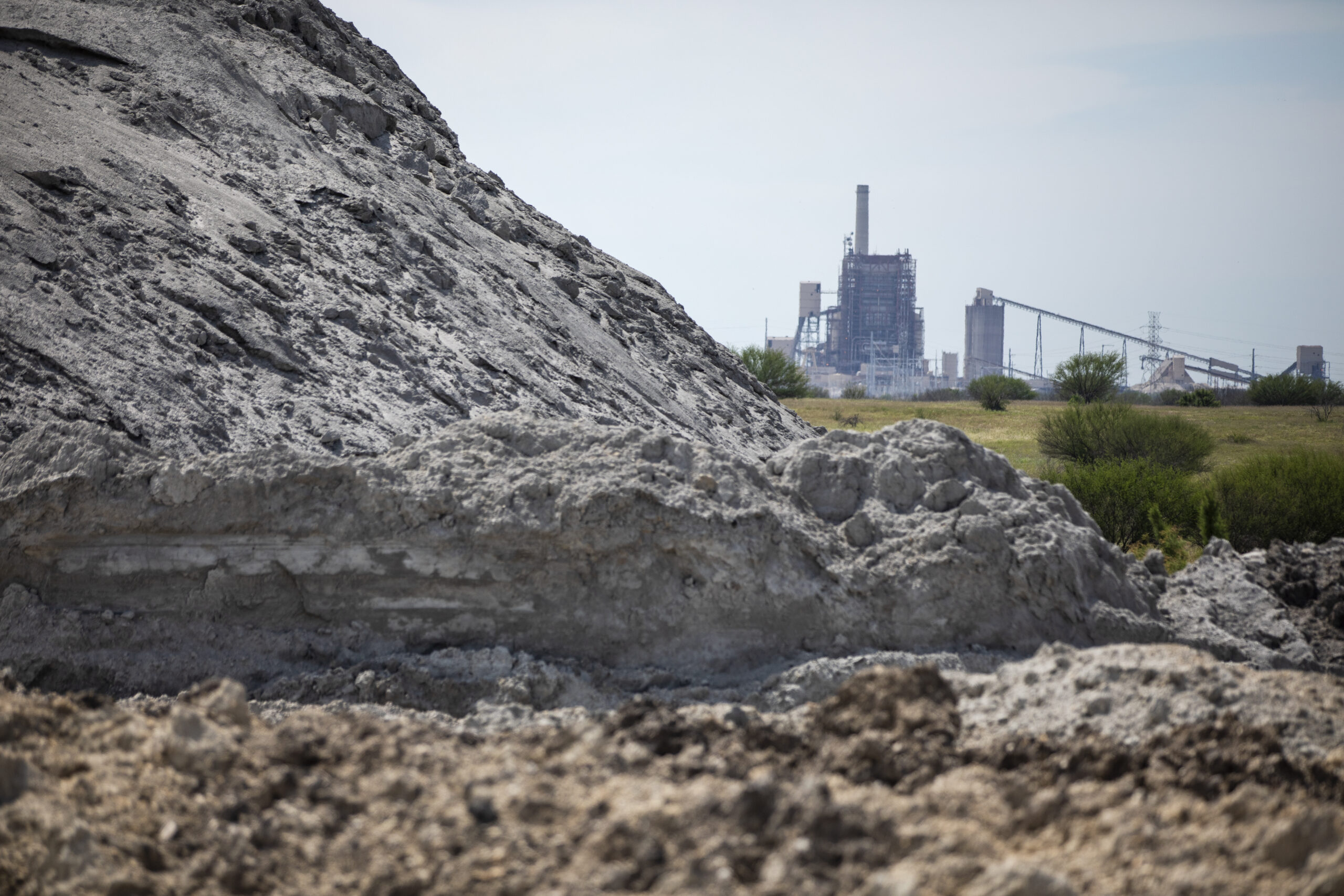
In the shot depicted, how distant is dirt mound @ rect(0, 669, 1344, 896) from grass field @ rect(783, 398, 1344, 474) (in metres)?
14.2

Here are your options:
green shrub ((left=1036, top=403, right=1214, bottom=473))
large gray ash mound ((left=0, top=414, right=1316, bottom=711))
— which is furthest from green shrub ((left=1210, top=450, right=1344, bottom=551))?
large gray ash mound ((left=0, top=414, right=1316, bottom=711))

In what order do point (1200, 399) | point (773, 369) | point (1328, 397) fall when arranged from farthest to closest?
point (1200, 399)
point (1328, 397)
point (773, 369)

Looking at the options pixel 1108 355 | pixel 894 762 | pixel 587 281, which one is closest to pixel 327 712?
pixel 894 762

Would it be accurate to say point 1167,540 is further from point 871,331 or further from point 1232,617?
point 871,331

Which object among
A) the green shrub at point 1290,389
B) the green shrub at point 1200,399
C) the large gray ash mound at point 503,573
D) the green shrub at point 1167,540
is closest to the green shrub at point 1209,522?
the green shrub at point 1167,540

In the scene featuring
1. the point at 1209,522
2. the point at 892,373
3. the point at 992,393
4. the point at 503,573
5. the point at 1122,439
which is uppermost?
the point at 892,373

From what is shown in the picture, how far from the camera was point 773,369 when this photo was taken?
34750mm

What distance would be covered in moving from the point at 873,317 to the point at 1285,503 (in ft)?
363

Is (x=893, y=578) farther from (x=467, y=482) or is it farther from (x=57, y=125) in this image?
(x=57, y=125)

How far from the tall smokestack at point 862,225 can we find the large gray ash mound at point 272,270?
108 metres

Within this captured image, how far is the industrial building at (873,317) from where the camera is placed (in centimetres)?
11606

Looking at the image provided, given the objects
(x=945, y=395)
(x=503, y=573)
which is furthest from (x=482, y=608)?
(x=945, y=395)

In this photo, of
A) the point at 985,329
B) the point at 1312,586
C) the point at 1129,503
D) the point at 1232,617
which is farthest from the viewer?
the point at 985,329

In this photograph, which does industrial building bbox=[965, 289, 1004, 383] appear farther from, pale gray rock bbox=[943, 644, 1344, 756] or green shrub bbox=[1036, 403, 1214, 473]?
pale gray rock bbox=[943, 644, 1344, 756]
